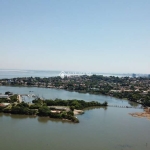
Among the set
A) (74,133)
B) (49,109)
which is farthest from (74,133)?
(49,109)

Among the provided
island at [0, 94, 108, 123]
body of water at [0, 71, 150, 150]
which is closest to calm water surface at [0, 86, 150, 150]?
body of water at [0, 71, 150, 150]

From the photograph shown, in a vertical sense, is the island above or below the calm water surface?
above

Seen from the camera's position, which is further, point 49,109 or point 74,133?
point 49,109

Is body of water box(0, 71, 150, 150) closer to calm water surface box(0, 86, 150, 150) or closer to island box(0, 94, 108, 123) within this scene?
calm water surface box(0, 86, 150, 150)

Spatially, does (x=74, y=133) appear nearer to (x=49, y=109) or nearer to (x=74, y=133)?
(x=74, y=133)

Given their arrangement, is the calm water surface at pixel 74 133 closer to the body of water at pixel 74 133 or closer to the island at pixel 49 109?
the body of water at pixel 74 133

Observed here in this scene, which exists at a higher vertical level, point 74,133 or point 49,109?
point 49,109

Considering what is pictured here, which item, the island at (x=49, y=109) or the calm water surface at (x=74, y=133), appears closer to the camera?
the calm water surface at (x=74, y=133)

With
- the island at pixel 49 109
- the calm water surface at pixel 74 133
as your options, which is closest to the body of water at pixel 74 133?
the calm water surface at pixel 74 133

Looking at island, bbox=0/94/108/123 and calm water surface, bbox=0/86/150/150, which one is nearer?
calm water surface, bbox=0/86/150/150

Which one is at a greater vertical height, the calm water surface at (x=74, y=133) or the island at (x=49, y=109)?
the island at (x=49, y=109)
